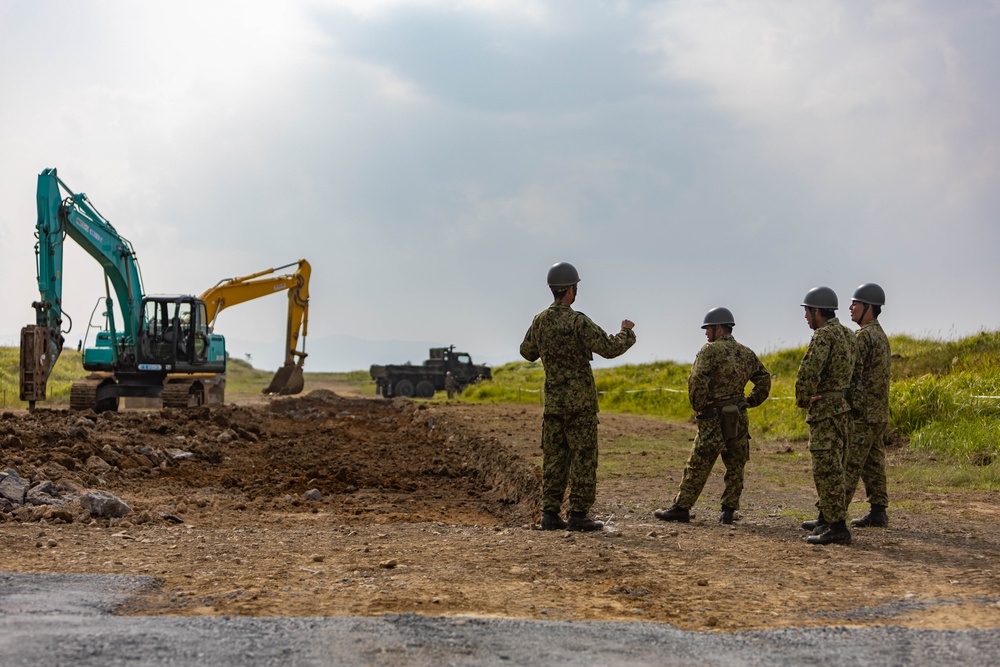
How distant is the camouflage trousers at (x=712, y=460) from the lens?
29.6 feet

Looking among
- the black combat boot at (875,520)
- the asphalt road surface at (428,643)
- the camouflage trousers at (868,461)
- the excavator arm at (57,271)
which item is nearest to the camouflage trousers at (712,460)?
the camouflage trousers at (868,461)

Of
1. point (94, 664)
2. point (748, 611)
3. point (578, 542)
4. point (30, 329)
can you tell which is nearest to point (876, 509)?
point (578, 542)

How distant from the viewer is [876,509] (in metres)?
9.17

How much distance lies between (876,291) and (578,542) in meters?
3.77

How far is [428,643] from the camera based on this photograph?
464 cm

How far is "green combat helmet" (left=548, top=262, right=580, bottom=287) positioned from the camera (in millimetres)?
8719

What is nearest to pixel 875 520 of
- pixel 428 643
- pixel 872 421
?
pixel 872 421

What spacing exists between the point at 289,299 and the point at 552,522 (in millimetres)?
26941

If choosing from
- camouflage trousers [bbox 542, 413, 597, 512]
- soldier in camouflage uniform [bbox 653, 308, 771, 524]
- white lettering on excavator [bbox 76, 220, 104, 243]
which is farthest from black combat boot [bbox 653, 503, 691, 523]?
white lettering on excavator [bbox 76, 220, 104, 243]

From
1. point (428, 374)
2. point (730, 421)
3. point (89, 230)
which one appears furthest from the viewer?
point (428, 374)

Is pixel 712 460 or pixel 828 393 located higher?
pixel 828 393

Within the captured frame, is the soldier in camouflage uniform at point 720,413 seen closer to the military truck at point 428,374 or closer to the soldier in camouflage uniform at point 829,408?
the soldier in camouflage uniform at point 829,408

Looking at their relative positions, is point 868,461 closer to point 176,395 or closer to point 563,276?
point 563,276

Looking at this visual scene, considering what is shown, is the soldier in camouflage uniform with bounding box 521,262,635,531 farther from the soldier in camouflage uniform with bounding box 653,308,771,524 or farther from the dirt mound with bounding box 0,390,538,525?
the dirt mound with bounding box 0,390,538,525
